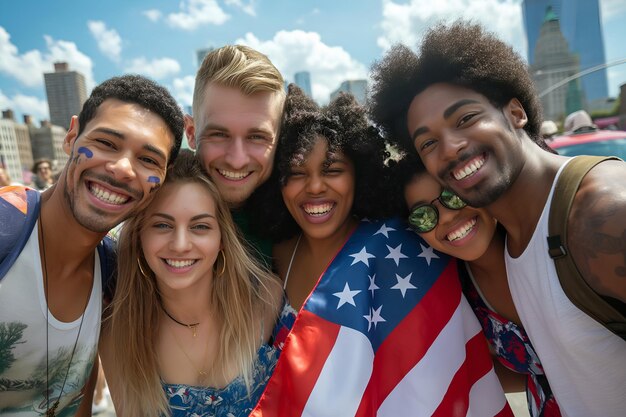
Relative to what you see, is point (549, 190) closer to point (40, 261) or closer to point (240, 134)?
point (240, 134)

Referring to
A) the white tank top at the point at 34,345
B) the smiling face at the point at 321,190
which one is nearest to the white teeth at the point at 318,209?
the smiling face at the point at 321,190

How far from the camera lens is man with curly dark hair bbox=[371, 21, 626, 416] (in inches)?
61.9

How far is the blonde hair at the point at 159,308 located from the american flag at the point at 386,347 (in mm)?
428

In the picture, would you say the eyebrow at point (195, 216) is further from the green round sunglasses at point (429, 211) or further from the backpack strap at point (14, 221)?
the green round sunglasses at point (429, 211)

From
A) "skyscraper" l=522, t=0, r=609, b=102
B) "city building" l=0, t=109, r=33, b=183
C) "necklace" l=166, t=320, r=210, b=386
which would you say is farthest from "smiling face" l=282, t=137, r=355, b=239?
"skyscraper" l=522, t=0, r=609, b=102

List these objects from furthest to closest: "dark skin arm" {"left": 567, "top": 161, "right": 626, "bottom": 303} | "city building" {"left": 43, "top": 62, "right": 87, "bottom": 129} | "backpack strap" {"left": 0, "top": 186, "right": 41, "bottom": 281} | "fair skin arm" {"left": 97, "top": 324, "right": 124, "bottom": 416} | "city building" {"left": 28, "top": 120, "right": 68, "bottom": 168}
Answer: "city building" {"left": 43, "top": 62, "right": 87, "bottom": 129} < "city building" {"left": 28, "top": 120, "right": 68, "bottom": 168} < "fair skin arm" {"left": 97, "top": 324, "right": 124, "bottom": 416} < "backpack strap" {"left": 0, "top": 186, "right": 41, "bottom": 281} < "dark skin arm" {"left": 567, "top": 161, "right": 626, "bottom": 303}

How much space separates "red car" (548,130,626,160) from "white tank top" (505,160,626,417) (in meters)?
6.68

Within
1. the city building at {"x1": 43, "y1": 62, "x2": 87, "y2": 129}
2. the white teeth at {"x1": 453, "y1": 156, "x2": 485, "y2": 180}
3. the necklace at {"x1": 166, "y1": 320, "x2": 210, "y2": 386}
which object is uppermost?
the city building at {"x1": 43, "y1": 62, "x2": 87, "y2": 129}

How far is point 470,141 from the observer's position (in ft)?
6.67

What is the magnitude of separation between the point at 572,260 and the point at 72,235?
96.8 inches

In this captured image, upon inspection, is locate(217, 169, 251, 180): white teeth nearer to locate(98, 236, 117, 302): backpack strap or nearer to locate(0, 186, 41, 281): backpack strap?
locate(98, 236, 117, 302): backpack strap

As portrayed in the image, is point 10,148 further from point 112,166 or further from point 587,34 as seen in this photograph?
point 587,34

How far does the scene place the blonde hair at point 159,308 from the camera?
2.40m

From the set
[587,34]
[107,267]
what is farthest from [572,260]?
[587,34]
